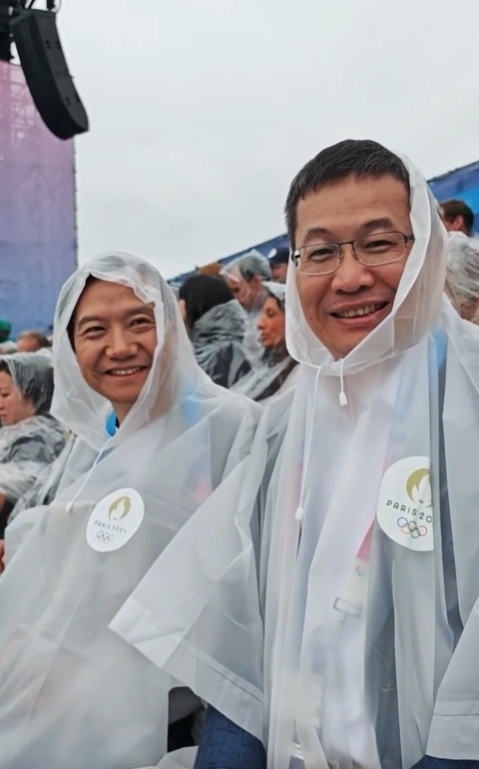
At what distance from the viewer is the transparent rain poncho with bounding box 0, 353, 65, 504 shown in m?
2.41

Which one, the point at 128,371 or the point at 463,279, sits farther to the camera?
the point at 463,279

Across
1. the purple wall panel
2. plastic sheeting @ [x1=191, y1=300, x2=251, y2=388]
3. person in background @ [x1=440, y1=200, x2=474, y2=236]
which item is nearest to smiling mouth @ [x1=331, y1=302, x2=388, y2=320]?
person in background @ [x1=440, y1=200, x2=474, y2=236]

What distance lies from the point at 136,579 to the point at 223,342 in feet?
5.70

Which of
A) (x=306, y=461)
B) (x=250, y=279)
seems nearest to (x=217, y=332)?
(x=250, y=279)

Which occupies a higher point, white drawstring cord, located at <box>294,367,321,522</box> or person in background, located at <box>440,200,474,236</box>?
person in background, located at <box>440,200,474,236</box>

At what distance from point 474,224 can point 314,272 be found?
161 centimetres

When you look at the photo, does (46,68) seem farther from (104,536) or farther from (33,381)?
(104,536)

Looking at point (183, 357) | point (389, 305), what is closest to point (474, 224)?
point (183, 357)

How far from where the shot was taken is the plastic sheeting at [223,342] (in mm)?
2926

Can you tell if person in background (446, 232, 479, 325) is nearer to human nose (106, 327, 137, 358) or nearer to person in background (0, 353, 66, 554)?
human nose (106, 327, 137, 358)

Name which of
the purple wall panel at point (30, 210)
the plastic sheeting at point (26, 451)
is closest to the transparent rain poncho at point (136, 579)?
the plastic sheeting at point (26, 451)

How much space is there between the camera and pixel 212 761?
100 centimetres

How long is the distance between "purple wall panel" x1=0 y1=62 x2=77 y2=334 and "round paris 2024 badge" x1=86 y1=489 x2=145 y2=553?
9.58 feet

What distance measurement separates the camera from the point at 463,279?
6.95ft
